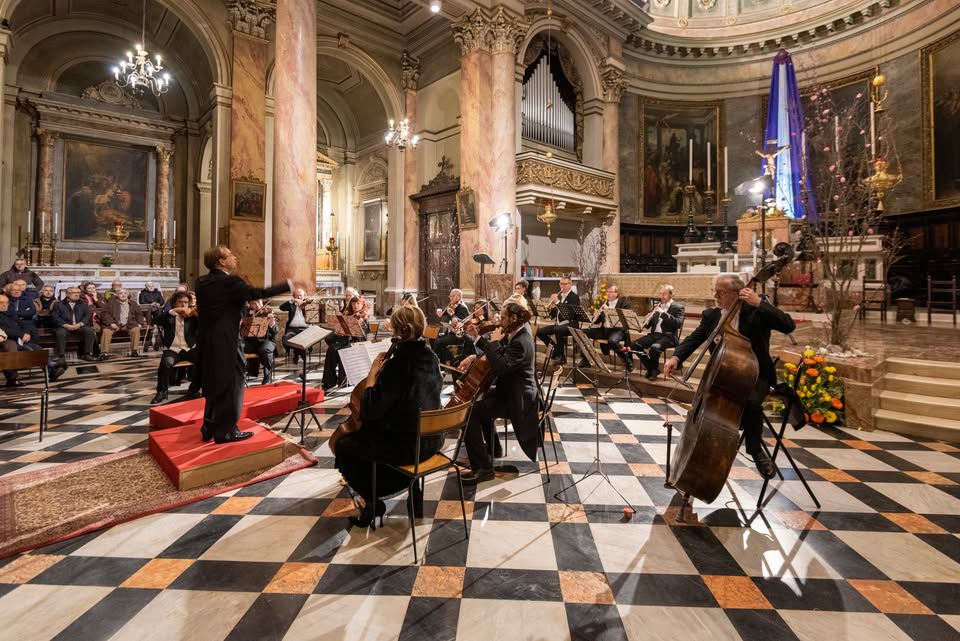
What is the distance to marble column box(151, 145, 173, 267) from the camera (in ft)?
44.7

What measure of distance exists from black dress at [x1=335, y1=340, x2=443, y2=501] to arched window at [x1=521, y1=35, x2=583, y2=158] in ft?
36.1

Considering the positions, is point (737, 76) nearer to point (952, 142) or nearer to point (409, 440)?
point (952, 142)

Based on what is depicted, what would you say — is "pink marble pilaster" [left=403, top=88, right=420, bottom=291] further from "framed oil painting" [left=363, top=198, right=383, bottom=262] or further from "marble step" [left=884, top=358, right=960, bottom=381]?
"marble step" [left=884, top=358, right=960, bottom=381]

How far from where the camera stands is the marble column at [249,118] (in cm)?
959

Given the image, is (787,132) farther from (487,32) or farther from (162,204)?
(162,204)

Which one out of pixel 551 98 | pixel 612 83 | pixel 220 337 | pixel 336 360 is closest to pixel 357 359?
pixel 220 337

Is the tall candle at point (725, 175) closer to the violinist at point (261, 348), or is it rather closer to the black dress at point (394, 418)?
the violinist at point (261, 348)

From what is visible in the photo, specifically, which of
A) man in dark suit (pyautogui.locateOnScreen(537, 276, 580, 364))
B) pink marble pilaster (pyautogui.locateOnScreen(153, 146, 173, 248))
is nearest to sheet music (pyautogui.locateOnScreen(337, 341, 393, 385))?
man in dark suit (pyautogui.locateOnScreen(537, 276, 580, 364))

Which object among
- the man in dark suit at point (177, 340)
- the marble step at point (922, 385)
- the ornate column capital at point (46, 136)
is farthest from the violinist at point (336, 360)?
the ornate column capital at point (46, 136)

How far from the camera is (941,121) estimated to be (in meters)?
11.1

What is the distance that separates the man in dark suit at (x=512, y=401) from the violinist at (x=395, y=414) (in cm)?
75

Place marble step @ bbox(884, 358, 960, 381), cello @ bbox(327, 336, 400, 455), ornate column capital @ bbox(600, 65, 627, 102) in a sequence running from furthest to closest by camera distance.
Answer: ornate column capital @ bbox(600, 65, 627, 102), marble step @ bbox(884, 358, 960, 381), cello @ bbox(327, 336, 400, 455)

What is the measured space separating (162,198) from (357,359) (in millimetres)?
13570

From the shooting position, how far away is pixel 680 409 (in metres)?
5.46
